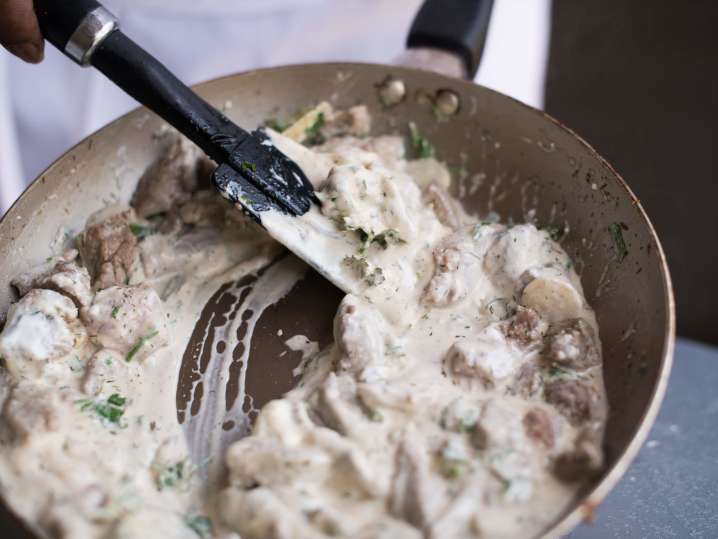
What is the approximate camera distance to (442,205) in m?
1.99

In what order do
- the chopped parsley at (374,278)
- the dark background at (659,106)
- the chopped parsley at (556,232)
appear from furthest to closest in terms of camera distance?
the dark background at (659,106), the chopped parsley at (556,232), the chopped parsley at (374,278)

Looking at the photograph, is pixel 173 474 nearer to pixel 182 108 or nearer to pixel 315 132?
pixel 182 108

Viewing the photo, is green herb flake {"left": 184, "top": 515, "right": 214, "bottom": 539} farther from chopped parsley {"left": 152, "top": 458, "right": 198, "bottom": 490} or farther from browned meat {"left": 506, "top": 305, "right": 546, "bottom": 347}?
browned meat {"left": 506, "top": 305, "right": 546, "bottom": 347}

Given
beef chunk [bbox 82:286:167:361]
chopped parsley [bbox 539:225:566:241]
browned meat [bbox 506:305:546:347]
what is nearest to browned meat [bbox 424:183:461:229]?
chopped parsley [bbox 539:225:566:241]

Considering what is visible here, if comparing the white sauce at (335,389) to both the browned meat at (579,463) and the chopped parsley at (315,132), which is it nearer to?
the browned meat at (579,463)

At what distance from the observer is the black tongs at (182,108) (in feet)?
5.66

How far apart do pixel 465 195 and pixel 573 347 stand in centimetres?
62

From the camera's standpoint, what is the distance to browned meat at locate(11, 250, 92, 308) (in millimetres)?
1722

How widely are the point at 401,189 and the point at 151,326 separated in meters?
0.68

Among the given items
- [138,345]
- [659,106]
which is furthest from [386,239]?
[659,106]

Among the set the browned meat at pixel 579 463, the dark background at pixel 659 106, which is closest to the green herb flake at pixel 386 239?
the browned meat at pixel 579 463

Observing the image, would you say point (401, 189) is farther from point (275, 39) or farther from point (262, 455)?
point (275, 39)

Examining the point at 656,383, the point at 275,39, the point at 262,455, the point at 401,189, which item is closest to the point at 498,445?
the point at 656,383

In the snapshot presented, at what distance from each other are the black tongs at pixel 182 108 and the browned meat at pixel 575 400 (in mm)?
699
